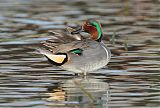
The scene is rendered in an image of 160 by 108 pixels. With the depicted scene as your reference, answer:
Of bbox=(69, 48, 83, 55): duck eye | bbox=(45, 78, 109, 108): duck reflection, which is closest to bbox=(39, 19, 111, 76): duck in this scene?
bbox=(69, 48, 83, 55): duck eye

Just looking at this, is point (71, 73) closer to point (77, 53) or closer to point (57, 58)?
point (77, 53)

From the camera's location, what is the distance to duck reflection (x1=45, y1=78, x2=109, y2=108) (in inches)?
399

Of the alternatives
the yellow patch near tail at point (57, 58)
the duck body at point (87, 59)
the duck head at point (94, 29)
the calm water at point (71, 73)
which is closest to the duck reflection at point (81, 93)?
the calm water at point (71, 73)

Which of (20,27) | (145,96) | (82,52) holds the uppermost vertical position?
(20,27)

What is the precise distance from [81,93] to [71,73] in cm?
200

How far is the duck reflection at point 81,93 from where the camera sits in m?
10.1

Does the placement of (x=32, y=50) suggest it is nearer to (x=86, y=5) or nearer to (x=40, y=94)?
(x=40, y=94)

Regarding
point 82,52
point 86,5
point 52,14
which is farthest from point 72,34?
point 86,5

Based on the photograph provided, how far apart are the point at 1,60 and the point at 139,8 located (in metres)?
7.92

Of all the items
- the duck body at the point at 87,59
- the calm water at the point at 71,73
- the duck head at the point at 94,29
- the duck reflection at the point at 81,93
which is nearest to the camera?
the duck reflection at the point at 81,93

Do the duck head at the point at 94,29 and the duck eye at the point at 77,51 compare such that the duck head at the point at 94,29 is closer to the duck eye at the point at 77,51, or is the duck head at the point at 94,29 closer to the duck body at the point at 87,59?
the duck body at the point at 87,59

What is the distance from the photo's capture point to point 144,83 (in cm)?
1150

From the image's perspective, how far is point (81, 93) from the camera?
1080cm

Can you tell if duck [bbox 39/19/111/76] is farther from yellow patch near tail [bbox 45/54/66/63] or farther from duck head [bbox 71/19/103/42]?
duck head [bbox 71/19/103/42]
